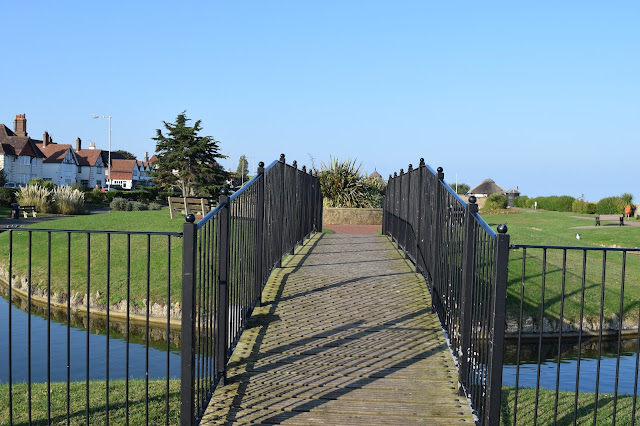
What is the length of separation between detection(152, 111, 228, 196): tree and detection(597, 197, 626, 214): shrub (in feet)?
106

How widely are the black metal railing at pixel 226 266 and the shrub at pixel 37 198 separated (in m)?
29.1

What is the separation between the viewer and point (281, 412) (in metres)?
4.74

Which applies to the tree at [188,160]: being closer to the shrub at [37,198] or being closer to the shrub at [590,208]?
the shrub at [37,198]

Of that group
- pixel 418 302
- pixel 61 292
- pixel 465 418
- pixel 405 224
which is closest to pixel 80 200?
pixel 61 292

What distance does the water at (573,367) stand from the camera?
8.83m

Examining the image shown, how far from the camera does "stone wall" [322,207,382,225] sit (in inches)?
871

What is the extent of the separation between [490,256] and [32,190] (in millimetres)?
36057

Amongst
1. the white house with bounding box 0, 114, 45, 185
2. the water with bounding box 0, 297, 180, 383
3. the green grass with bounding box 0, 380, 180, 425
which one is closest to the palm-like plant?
the water with bounding box 0, 297, 180, 383

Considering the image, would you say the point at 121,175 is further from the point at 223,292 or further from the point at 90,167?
the point at 223,292

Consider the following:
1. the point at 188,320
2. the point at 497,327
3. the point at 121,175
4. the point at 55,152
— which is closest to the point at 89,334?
the point at 188,320

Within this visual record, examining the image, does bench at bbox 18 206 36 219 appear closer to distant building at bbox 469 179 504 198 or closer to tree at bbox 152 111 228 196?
tree at bbox 152 111 228 196

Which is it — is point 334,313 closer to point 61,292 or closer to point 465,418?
point 465,418

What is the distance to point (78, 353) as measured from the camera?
10.1 metres

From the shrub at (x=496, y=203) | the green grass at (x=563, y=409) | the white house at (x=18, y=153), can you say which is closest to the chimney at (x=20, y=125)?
the white house at (x=18, y=153)
